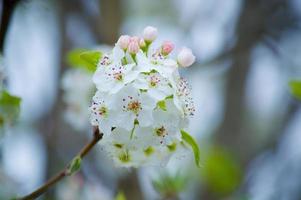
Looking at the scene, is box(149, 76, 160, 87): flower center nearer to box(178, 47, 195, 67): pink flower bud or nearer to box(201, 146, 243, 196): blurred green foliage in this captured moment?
box(178, 47, 195, 67): pink flower bud

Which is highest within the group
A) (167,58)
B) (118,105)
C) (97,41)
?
(97,41)

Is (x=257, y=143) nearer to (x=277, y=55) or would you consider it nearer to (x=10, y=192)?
(x=277, y=55)

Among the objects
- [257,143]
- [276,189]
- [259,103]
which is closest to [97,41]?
[276,189]

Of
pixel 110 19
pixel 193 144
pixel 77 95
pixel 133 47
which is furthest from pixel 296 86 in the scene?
pixel 110 19

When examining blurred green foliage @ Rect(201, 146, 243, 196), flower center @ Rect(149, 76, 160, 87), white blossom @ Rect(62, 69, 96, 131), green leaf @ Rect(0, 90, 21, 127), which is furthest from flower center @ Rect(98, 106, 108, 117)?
blurred green foliage @ Rect(201, 146, 243, 196)

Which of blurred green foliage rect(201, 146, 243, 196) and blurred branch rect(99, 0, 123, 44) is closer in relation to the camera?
blurred green foliage rect(201, 146, 243, 196)

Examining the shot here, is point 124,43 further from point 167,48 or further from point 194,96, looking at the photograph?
point 194,96

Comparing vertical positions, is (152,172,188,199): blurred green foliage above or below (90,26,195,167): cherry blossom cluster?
above
